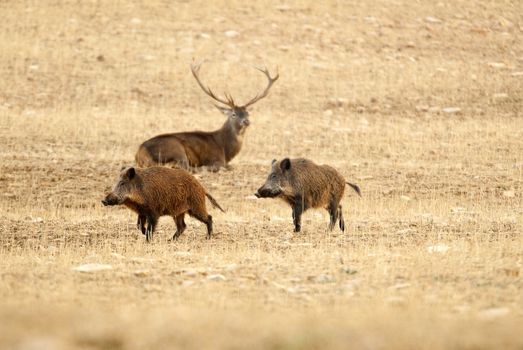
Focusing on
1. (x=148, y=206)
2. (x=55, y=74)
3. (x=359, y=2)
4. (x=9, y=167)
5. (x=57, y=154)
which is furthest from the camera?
(x=359, y=2)

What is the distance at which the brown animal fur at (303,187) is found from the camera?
13.4 metres

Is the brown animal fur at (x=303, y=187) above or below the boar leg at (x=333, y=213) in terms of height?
above

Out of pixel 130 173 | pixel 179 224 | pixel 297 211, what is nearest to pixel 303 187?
pixel 297 211

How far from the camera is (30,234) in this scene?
13.1 meters

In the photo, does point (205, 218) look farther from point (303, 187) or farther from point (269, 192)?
point (303, 187)

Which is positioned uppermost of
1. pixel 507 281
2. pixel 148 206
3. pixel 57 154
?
pixel 507 281

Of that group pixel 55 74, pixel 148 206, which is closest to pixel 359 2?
pixel 55 74

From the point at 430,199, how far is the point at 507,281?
8283 millimetres

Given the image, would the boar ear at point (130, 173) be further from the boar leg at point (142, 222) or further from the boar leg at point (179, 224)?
the boar leg at point (179, 224)

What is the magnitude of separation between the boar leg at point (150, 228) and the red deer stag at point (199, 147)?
5.68m

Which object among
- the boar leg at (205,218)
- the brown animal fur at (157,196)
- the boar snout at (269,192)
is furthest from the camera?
the boar snout at (269,192)

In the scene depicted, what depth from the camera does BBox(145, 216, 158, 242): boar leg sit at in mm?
12587

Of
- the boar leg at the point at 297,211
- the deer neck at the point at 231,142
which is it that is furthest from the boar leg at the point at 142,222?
the deer neck at the point at 231,142

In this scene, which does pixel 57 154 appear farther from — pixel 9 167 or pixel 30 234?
pixel 30 234
